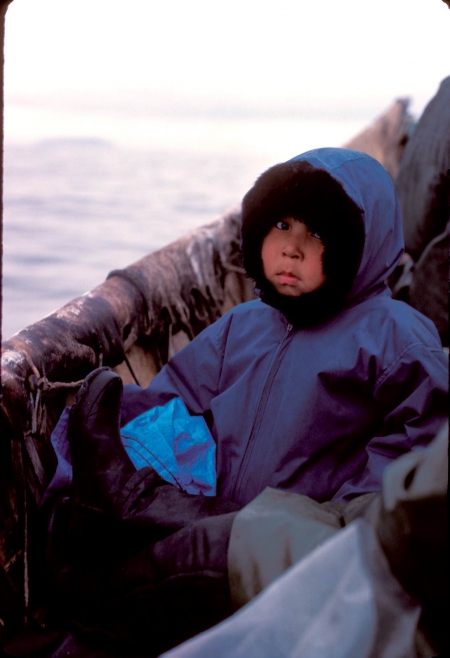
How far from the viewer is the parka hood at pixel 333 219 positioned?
60.4 inches

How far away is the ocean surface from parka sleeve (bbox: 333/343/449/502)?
3.60 metres

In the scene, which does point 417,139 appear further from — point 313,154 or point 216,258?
point 313,154

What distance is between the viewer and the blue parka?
145cm

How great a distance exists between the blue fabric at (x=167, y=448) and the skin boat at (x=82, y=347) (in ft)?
0.23


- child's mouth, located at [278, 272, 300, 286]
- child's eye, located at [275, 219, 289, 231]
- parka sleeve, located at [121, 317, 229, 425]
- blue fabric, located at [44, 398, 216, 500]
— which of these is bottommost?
blue fabric, located at [44, 398, 216, 500]

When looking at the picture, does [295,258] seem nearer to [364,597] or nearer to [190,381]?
[190,381]

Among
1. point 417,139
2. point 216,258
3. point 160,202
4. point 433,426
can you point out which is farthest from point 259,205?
point 160,202

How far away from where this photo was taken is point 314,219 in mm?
1542

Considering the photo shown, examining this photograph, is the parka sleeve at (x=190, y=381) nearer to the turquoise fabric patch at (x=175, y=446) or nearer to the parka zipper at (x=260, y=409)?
the turquoise fabric patch at (x=175, y=446)

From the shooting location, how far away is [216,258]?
296 cm

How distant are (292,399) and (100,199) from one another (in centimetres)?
894

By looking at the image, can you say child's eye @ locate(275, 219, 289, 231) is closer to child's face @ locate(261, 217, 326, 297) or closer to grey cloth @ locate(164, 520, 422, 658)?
child's face @ locate(261, 217, 326, 297)

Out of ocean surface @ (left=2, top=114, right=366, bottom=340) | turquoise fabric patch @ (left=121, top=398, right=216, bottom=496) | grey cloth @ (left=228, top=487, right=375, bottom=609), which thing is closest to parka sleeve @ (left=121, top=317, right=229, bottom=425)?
turquoise fabric patch @ (left=121, top=398, right=216, bottom=496)

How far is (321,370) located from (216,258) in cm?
147
